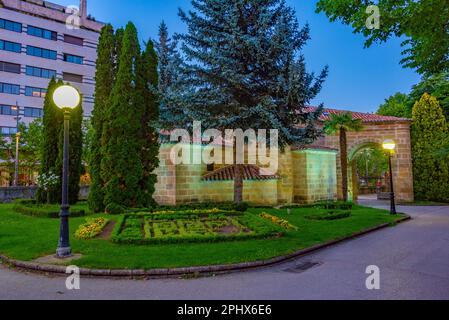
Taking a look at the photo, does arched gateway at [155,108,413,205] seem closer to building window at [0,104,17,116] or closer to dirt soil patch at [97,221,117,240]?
dirt soil patch at [97,221,117,240]

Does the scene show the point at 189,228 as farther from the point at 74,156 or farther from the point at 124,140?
the point at 74,156

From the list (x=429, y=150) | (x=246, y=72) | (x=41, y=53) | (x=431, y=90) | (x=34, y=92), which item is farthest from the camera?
(x=41, y=53)

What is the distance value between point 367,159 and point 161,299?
4822 cm

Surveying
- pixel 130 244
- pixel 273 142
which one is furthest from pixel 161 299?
pixel 273 142

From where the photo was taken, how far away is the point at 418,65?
915 cm

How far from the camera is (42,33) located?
45.8 m

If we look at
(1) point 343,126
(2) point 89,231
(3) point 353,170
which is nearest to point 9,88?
(2) point 89,231

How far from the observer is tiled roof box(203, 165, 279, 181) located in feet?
61.1

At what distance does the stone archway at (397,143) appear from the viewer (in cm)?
2561

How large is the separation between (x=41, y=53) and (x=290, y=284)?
51.8 m

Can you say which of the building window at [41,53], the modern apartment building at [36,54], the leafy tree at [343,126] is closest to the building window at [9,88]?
the modern apartment building at [36,54]

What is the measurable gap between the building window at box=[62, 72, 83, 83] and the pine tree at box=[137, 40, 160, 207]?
38528 millimetres

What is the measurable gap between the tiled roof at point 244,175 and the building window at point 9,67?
129ft
